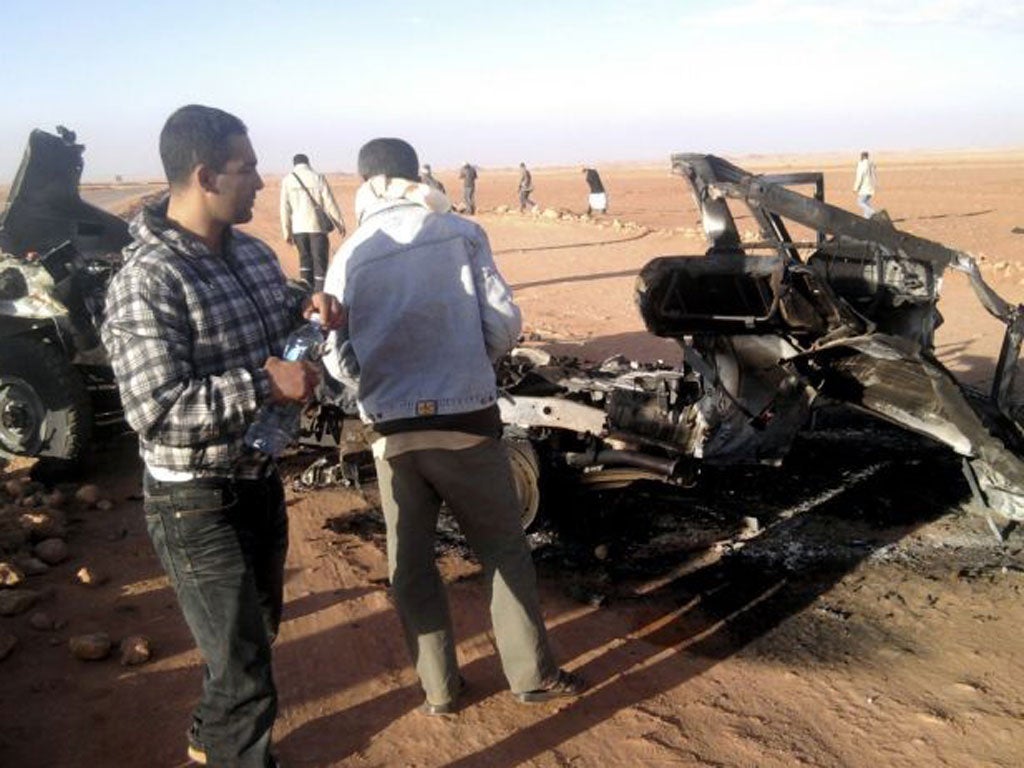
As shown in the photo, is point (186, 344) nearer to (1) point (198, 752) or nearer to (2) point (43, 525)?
(1) point (198, 752)

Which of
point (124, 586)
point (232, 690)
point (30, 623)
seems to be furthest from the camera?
point (124, 586)

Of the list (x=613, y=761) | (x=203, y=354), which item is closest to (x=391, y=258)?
(x=203, y=354)

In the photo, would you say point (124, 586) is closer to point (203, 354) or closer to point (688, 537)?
point (203, 354)

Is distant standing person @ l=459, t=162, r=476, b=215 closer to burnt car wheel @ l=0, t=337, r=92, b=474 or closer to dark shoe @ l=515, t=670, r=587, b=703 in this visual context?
burnt car wheel @ l=0, t=337, r=92, b=474

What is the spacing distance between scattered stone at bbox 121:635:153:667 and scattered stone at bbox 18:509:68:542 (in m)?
1.53

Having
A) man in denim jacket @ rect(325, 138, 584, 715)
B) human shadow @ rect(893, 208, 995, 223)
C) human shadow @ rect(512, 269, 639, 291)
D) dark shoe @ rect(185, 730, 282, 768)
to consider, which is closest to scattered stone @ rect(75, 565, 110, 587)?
dark shoe @ rect(185, 730, 282, 768)

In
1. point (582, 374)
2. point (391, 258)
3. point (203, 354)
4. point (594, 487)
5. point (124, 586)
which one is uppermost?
point (391, 258)

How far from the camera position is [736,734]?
3.29 meters

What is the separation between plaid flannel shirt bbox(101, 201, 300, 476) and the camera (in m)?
2.29

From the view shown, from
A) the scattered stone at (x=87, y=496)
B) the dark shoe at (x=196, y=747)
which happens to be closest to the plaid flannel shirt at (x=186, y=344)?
the dark shoe at (x=196, y=747)

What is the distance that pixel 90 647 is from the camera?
12.6ft

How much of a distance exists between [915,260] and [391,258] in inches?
136

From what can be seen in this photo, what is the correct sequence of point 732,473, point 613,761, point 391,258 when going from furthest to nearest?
Answer: point 732,473, point 613,761, point 391,258

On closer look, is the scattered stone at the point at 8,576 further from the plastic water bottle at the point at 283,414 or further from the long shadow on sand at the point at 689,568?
the plastic water bottle at the point at 283,414
